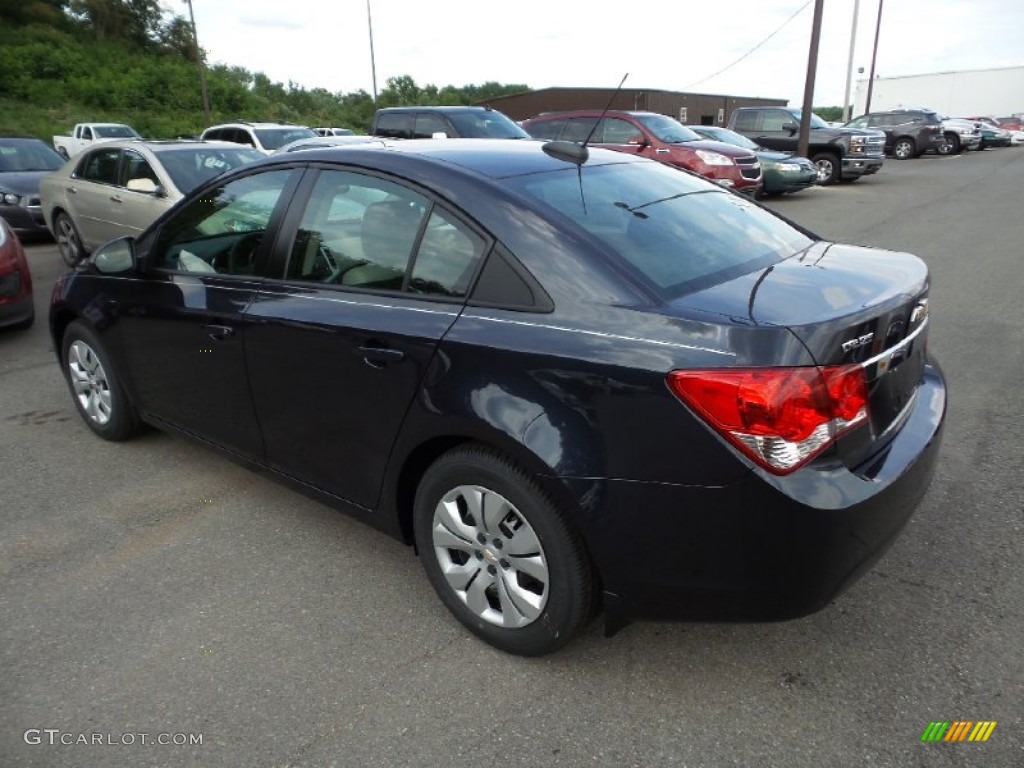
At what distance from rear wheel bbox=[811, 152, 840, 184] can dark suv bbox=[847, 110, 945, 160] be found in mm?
9735

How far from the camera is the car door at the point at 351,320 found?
2.55m

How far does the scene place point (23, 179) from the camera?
36.6ft

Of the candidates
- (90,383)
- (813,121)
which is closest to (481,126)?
(90,383)

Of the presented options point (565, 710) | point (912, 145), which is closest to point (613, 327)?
point (565, 710)

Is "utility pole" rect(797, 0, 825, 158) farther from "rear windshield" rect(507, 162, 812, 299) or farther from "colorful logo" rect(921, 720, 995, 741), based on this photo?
"colorful logo" rect(921, 720, 995, 741)

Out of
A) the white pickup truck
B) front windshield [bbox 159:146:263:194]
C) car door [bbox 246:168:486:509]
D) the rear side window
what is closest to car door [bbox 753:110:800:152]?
the rear side window

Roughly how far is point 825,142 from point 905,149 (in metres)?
11.6

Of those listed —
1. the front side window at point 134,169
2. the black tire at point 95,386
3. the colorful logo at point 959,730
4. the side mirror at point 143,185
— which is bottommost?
the colorful logo at point 959,730

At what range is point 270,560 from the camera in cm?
314

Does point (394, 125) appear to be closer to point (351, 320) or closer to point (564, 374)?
point (351, 320)

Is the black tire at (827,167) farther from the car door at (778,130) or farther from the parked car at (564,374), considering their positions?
the parked car at (564,374)

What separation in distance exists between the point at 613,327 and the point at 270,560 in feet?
6.04

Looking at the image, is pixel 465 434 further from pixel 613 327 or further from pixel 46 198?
pixel 46 198

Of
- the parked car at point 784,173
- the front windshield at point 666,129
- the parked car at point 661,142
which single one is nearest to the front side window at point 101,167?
the parked car at point 661,142
